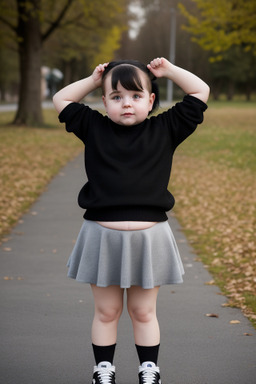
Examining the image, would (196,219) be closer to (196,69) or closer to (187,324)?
(187,324)

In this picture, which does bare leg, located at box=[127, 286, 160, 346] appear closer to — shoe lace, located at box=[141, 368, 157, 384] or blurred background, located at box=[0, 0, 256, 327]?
shoe lace, located at box=[141, 368, 157, 384]

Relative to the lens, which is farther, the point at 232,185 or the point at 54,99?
the point at 232,185

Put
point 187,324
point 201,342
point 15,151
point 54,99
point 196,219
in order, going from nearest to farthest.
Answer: point 54,99
point 201,342
point 187,324
point 196,219
point 15,151

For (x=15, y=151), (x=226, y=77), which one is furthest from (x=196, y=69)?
(x=15, y=151)

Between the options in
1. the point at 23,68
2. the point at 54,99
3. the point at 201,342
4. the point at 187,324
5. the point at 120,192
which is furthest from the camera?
the point at 23,68

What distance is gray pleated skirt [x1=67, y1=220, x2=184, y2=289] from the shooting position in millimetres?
2889

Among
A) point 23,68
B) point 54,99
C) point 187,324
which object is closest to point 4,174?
point 187,324

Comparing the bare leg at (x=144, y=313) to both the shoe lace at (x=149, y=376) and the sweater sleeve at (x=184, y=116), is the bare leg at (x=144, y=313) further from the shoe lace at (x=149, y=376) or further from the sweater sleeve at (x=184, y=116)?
the sweater sleeve at (x=184, y=116)

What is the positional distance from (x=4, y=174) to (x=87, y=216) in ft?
30.2

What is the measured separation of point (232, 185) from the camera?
38.1 feet

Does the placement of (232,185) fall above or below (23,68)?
below

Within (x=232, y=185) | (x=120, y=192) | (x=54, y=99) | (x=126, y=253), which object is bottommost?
(x=232, y=185)

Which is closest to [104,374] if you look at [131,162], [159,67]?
[131,162]

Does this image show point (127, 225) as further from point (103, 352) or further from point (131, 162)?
point (103, 352)
